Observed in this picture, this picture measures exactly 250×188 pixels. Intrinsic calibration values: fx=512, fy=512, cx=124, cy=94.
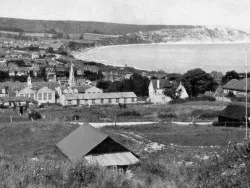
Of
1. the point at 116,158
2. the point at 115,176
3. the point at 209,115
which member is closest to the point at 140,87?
the point at 209,115

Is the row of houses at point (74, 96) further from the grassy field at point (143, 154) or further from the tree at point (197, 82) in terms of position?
the grassy field at point (143, 154)

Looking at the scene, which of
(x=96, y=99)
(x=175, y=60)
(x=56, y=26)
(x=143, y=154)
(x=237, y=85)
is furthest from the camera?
(x=56, y=26)

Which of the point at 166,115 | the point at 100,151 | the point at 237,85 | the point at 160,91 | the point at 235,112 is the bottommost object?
the point at 166,115

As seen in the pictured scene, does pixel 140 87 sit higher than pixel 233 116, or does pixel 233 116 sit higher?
pixel 140 87

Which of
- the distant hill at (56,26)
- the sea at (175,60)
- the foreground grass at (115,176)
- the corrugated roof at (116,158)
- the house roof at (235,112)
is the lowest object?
the house roof at (235,112)

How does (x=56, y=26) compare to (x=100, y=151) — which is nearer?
(x=100, y=151)

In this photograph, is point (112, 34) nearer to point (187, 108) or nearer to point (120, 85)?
point (120, 85)

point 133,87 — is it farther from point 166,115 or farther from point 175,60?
point 175,60

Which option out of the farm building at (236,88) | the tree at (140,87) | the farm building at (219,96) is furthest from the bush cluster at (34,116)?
the tree at (140,87)
